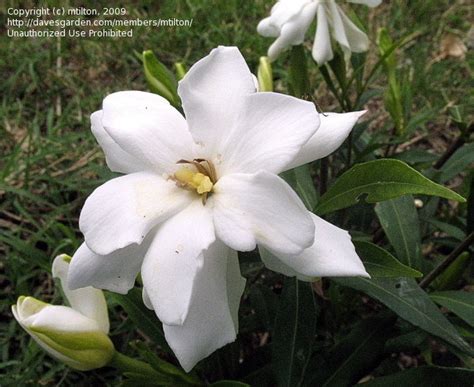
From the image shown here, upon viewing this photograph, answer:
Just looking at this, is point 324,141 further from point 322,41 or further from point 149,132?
point 322,41

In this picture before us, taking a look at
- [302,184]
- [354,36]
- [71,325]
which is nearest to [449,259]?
[302,184]

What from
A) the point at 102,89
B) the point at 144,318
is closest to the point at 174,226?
the point at 144,318

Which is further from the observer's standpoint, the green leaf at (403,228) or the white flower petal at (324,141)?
the green leaf at (403,228)

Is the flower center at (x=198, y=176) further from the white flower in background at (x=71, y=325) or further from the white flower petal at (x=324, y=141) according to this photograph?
the white flower in background at (x=71, y=325)

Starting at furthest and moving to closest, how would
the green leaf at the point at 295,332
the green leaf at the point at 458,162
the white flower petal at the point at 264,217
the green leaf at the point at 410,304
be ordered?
the green leaf at the point at 458,162 < the green leaf at the point at 295,332 < the green leaf at the point at 410,304 < the white flower petal at the point at 264,217

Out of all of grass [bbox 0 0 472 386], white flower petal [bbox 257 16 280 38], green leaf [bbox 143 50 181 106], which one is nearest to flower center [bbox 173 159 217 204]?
green leaf [bbox 143 50 181 106]

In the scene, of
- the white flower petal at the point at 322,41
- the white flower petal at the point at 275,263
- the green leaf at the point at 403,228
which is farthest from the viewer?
the white flower petal at the point at 322,41

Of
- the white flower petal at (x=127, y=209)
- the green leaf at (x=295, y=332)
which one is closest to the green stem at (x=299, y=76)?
the green leaf at (x=295, y=332)
